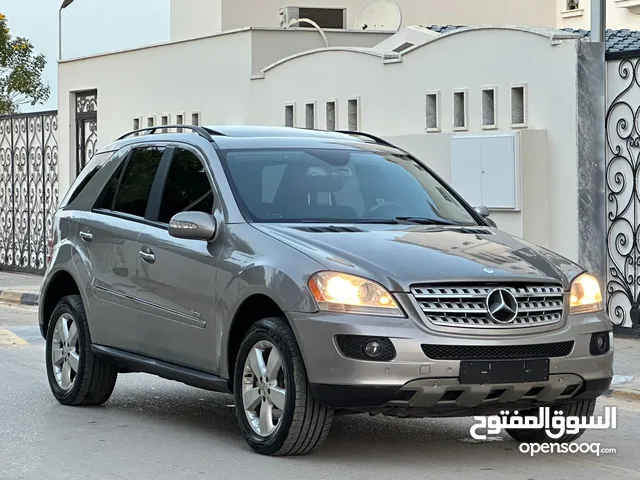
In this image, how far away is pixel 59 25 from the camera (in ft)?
81.7

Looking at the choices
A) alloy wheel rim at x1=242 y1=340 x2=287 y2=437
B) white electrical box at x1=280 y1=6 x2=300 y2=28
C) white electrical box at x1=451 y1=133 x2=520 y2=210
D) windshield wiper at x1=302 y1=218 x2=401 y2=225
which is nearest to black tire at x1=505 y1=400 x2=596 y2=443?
windshield wiper at x1=302 y1=218 x2=401 y2=225

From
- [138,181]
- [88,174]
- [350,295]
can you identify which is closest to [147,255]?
[138,181]

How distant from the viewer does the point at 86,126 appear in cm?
2272

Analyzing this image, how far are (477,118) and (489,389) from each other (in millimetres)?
7618

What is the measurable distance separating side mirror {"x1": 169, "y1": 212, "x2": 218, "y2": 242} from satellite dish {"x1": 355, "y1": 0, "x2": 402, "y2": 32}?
1339cm

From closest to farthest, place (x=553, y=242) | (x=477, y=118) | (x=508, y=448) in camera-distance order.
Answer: (x=508, y=448)
(x=553, y=242)
(x=477, y=118)

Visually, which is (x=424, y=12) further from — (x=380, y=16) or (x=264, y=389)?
(x=264, y=389)

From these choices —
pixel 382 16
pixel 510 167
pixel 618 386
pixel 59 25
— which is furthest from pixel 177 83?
pixel 618 386

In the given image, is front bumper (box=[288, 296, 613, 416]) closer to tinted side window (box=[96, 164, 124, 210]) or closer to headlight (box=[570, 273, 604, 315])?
headlight (box=[570, 273, 604, 315])

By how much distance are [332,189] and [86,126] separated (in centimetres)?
1490

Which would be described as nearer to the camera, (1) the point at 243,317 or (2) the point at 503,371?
(2) the point at 503,371

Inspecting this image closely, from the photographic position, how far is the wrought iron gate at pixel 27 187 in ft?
75.0

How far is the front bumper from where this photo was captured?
6.98 m

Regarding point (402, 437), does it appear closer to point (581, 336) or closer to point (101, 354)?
point (581, 336)
